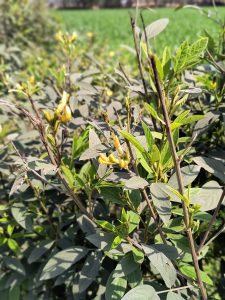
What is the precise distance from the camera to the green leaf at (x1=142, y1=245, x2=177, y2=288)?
36.9 inches

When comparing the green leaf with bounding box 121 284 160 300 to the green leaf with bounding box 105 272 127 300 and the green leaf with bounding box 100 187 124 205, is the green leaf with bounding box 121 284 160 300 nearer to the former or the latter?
the green leaf with bounding box 105 272 127 300

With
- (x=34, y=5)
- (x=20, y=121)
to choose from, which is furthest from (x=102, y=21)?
(x=20, y=121)

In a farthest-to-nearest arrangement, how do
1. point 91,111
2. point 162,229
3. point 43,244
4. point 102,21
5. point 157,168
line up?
point 102,21 < point 91,111 < point 43,244 < point 162,229 < point 157,168

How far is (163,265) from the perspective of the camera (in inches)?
37.5

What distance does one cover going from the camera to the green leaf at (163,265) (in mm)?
938

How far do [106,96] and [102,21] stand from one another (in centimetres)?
2468

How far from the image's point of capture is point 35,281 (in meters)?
1.47

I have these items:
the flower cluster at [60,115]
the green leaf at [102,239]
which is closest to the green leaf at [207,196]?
the green leaf at [102,239]

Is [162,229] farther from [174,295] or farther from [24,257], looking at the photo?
[24,257]

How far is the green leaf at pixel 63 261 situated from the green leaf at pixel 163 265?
0.33m

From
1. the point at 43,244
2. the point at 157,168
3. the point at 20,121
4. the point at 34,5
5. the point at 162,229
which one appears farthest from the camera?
the point at 34,5

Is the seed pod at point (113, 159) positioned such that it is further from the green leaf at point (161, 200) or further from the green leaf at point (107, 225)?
the green leaf at point (107, 225)

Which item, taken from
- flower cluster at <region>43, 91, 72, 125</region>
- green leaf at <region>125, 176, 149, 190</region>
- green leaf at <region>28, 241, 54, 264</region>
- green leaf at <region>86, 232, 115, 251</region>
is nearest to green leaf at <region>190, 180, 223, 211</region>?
green leaf at <region>125, 176, 149, 190</region>

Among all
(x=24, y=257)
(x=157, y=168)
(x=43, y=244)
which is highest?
(x=157, y=168)
